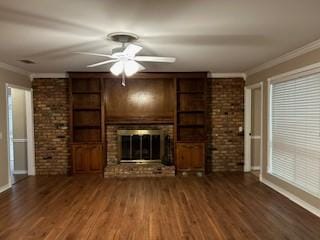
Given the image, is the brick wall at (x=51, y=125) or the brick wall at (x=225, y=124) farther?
the brick wall at (x=225, y=124)

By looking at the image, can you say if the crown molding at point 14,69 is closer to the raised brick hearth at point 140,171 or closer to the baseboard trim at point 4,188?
the baseboard trim at point 4,188

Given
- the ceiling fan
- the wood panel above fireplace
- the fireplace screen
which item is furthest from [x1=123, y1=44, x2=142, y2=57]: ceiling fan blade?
the fireplace screen

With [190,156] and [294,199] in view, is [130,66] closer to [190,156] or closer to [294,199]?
[294,199]

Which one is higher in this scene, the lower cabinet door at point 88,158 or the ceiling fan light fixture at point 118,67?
the ceiling fan light fixture at point 118,67

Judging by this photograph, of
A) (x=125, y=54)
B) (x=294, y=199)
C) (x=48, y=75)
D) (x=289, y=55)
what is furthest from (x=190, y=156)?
(x=48, y=75)

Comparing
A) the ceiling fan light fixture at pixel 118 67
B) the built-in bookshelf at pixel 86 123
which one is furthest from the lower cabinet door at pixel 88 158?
the ceiling fan light fixture at pixel 118 67

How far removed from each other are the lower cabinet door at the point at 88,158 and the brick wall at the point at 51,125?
35 centimetres

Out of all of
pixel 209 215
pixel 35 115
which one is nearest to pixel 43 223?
pixel 209 215

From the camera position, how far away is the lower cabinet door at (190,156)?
646cm

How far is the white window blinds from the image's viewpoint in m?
3.90

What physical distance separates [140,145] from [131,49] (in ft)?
12.4

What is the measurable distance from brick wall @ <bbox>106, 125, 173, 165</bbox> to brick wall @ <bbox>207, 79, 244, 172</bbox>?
42.1 inches

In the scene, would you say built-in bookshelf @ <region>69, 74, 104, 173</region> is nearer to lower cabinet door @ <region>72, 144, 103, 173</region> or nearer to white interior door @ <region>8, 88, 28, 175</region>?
lower cabinet door @ <region>72, 144, 103, 173</region>

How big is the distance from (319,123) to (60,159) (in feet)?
18.0
